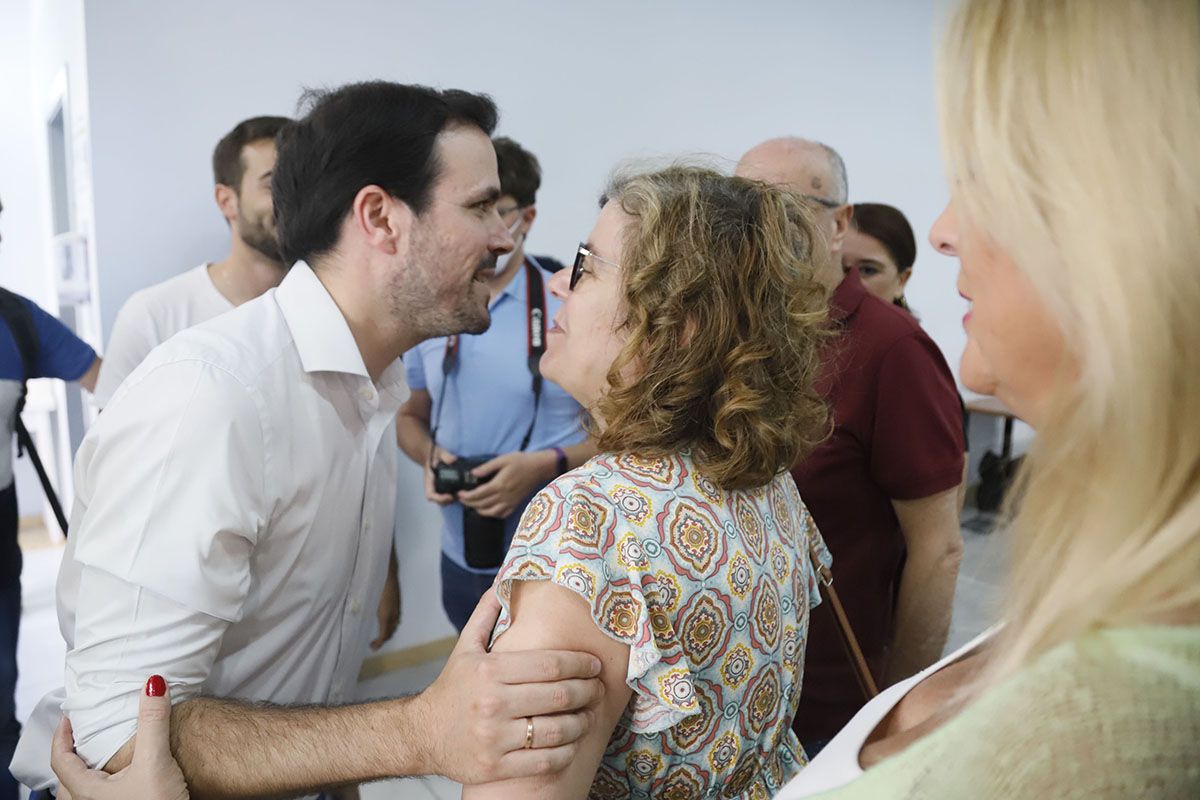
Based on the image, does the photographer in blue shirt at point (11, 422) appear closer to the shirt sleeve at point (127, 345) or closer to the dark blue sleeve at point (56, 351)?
the dark blue sleeve at point (56, 351)

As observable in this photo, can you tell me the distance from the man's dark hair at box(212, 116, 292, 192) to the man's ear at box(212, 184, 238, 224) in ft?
0.05

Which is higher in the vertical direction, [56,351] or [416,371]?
[56,351]

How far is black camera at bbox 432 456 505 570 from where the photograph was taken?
2217 mm

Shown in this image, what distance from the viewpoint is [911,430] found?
5.17 ft

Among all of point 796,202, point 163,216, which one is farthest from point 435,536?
point 796,202

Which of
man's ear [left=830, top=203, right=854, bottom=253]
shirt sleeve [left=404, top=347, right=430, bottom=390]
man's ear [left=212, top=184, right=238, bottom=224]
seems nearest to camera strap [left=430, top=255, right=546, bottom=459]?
shirt sleeve [left=404, top=347, right=430, bottom=390]

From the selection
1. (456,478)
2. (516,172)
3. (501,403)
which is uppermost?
(516,172)

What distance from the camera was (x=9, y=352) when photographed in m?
2.08

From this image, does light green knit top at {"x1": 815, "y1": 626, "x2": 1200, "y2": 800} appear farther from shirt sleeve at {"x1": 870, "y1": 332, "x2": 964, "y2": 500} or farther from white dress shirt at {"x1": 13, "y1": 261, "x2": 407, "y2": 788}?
shirt sleeve at {"x1": 870, "y1": 332, "x2": 964, "y2": 500}

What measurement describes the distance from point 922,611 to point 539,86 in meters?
2.79

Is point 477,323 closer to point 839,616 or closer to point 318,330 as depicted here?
point 318,330

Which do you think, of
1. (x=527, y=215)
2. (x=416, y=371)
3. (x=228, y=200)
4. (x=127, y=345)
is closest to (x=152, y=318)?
(x=127, y=345)

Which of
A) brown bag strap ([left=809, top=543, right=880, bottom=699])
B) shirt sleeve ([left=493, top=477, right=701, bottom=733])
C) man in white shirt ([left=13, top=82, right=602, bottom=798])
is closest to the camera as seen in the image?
shirt sleeve ([left=493, top=477, right=701, bottom=733])

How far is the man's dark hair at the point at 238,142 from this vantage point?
2543mm
